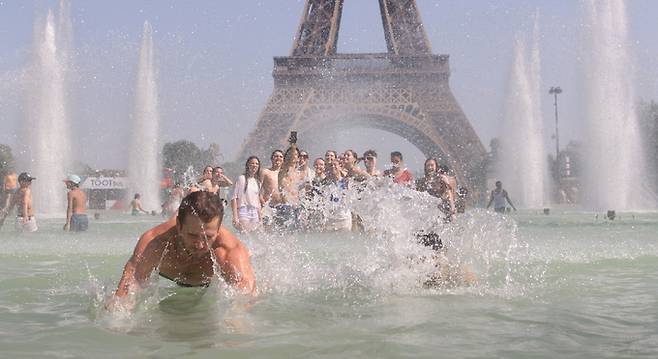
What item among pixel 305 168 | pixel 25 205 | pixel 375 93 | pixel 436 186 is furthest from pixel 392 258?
pixel 375 93

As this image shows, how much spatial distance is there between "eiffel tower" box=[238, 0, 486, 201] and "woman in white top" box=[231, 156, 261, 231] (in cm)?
2849

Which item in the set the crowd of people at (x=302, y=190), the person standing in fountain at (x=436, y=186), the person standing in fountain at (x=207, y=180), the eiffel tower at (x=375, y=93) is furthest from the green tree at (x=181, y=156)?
the person standing in fountain at (x=436, y=186)

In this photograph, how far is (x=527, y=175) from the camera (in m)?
33.4

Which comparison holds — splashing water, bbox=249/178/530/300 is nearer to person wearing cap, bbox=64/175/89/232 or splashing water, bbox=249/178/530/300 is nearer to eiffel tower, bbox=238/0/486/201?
person wearing cap, bbox=64/175/89/232

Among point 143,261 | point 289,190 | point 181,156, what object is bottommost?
point 143,261

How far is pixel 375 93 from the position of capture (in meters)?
41.8

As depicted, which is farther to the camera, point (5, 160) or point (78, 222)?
point (5, 160)

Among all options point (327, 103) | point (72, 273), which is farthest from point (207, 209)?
point (327, 103)

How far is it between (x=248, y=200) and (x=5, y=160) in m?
46.4

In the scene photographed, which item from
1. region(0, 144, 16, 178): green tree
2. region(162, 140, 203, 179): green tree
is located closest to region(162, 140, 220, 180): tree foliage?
region(162, 140, 203, 179): green tree

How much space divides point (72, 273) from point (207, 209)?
3.49m

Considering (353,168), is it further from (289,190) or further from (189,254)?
(189,254)

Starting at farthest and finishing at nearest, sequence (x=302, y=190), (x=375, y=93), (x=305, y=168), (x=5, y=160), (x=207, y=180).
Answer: (x=5, y=160)
(x=375, y=93)
(x=207, y=180)
(x=305, y=168)
(x=302, y=190)

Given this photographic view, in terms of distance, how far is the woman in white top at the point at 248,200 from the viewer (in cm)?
916
